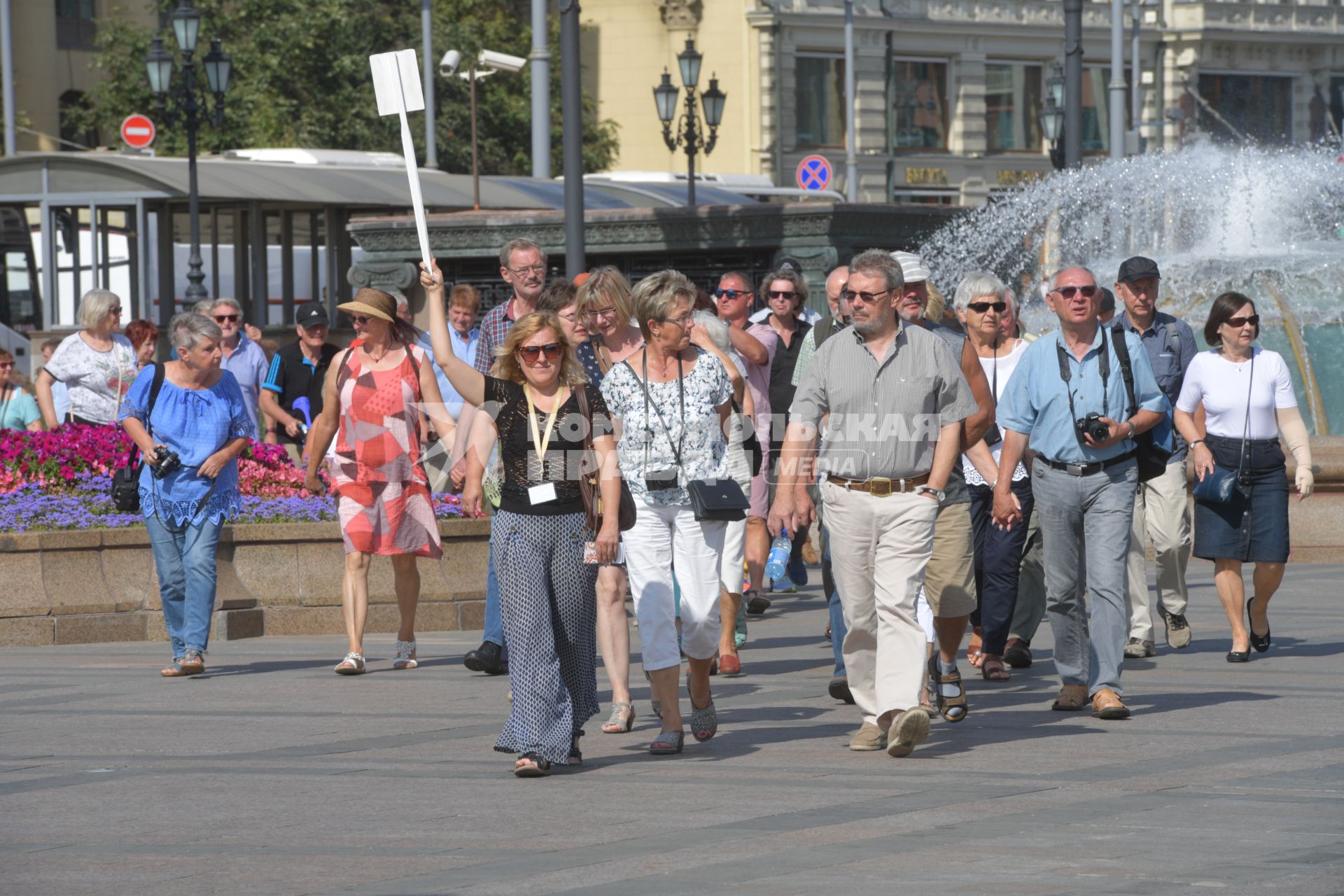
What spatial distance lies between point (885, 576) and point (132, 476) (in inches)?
192

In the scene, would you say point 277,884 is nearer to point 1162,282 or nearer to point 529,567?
point 529,567

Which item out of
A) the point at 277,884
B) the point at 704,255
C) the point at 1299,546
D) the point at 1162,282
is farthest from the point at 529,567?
the point at 704,255

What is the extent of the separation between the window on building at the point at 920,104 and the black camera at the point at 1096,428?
51017 millimetres

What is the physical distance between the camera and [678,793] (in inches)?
303

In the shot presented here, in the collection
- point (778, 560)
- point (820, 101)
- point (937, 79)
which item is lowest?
point (778, 560)

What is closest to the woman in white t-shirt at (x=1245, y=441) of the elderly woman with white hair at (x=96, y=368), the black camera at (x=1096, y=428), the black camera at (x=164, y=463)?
the black camera at (x=1096, y=428)

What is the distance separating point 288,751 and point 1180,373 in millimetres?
5151

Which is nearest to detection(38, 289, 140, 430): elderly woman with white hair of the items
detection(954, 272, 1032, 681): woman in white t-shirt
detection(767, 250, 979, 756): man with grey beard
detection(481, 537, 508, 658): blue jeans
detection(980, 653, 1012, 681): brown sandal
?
detection(481, 537, 508, 658): blue jeans

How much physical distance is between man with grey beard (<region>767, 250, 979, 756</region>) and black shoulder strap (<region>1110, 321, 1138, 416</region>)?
107 cm

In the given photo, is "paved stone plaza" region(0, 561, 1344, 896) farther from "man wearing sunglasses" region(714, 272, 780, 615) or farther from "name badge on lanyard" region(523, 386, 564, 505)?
"man wearing sunglasses" region(714, 272, 780, 615)

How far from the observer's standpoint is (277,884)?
6270 mm

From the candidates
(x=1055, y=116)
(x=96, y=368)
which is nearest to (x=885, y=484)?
(x=96, y=368)

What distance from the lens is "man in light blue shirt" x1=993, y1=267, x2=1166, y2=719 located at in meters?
9.24

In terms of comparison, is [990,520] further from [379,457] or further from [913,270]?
[379,457]
